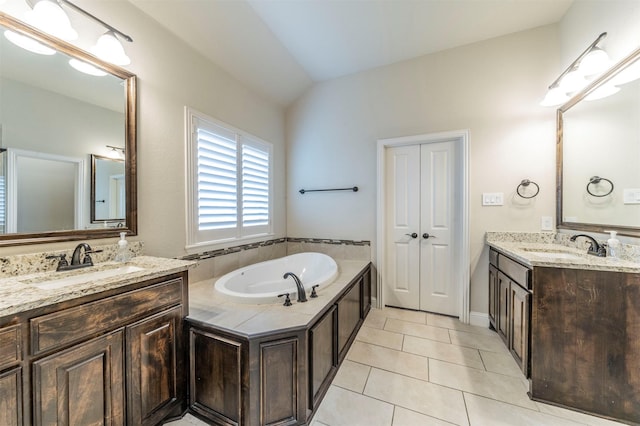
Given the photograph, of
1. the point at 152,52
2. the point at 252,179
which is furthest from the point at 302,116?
the point at 152,52

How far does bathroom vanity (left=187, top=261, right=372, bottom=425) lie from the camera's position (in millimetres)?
1298

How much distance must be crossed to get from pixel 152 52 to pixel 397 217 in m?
2.83

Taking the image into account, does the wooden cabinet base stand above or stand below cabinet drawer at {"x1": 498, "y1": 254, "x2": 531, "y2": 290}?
below

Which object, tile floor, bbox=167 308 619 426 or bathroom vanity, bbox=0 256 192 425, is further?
tile floor, bbox=167 308 619 426

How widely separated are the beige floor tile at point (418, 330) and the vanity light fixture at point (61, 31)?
315 cm

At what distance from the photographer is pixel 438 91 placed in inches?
107

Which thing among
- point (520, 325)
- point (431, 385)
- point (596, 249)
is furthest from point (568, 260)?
point (431, 385)

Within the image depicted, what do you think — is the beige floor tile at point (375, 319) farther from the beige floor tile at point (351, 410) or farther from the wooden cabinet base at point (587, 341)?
the wooden cabinet base at point (587, 341)

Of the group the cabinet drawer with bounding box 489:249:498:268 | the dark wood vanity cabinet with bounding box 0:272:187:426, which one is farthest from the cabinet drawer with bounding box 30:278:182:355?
the cabinet drawer with bounding box 489:249:498:268

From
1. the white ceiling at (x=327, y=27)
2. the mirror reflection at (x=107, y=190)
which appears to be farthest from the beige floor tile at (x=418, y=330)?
the white ceiling at (x=327, y=27)

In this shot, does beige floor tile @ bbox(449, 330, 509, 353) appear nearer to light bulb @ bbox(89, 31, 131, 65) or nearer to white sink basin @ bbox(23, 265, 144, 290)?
white sink basin @ bbox(23, 265, 144, 290)

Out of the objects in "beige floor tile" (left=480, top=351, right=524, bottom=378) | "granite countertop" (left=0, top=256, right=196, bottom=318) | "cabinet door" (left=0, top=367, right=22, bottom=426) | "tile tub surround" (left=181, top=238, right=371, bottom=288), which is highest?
"granite countertop" (left=0, top=256, right=196, bottom=318)

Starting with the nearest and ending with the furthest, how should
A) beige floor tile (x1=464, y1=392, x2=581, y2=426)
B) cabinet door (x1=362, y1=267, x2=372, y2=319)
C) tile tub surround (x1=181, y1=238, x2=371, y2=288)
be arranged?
beige floor tile (x1=464, y1=392, x2=581, y2=426), tile tub surround (x1=181, y1=238, x2=371, y2=288), cabinet door (x1=362, y1=267, x2=372, y2=319)

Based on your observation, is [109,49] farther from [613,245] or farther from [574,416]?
[574,416]
